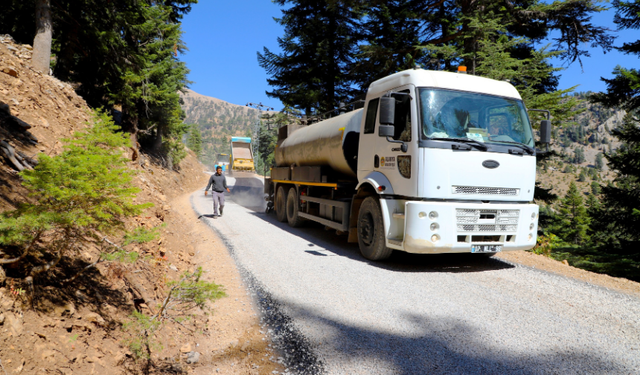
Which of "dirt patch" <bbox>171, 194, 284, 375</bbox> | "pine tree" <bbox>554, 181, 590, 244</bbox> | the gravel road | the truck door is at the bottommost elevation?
Answer: "pine tree" <bbox>554, 181, 590, 244</bbox>

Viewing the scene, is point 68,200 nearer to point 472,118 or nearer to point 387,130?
point 387,130

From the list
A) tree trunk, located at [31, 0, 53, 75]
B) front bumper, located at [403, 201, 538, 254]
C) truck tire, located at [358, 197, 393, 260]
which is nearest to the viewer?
front bumper, located at [403, 201, 538, 254]

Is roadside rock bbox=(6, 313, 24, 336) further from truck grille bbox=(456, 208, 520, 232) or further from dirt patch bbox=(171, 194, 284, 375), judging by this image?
truck grille bbox=(456, 208, 520, 232)

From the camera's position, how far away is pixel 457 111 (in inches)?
240

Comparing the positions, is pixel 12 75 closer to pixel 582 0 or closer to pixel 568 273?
pixel 568 273

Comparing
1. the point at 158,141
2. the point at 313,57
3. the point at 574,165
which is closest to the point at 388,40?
the point at 313,57

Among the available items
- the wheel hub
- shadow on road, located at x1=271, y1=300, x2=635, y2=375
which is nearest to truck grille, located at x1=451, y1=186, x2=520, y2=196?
the wheel hub

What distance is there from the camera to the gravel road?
321cm

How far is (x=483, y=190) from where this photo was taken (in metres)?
5.93

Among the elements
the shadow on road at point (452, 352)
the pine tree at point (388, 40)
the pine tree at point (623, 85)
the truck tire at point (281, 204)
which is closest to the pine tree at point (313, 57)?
the pine tree at point (388, 40)

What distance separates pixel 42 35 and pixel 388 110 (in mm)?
11076

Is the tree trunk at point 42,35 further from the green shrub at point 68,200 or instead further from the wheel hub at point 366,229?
the wheel hub at point 366,229

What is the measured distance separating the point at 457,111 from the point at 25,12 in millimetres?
15144

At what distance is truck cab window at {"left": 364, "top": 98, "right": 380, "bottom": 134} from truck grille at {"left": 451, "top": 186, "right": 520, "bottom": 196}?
6.87 feet
